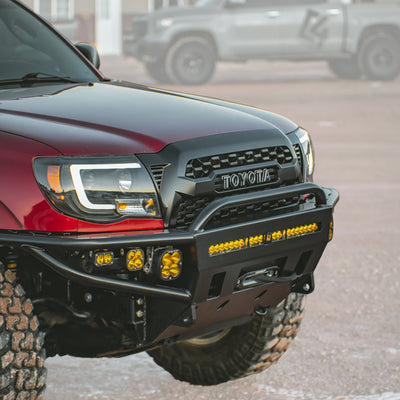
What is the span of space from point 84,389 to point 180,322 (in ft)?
3.77

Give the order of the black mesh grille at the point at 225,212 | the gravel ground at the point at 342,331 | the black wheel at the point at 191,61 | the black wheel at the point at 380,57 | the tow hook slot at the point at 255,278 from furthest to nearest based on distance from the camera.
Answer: the black wheel at the point at 380,57 → the black wheel at the point at 191,61 → the gravel ground at the point at 342,331 → the tow hook slot at the point at 255,278 → the black mesh grille at the point at 225,212

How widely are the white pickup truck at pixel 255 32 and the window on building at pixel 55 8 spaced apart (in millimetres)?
14282

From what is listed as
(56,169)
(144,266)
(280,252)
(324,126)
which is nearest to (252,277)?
(280,252)

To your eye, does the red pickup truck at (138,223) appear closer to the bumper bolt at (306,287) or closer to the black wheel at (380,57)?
the bumper bolt at (306,287)

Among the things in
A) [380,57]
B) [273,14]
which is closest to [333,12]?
[273,14]

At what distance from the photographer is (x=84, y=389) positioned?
14.2 feet

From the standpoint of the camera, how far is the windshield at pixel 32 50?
4.37 meters

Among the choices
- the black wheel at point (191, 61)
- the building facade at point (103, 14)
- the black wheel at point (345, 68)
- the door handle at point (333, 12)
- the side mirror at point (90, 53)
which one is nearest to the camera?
the side mirror at point (90, 53)

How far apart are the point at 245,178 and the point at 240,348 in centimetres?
108

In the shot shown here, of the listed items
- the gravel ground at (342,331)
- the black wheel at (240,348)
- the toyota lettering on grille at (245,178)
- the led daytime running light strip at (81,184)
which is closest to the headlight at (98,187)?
the led daytime running light strip at (81,184)

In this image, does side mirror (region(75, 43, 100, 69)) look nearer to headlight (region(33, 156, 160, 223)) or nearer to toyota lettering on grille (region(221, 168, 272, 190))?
toyota lettering on grille (region(221, 168, 272, 190))

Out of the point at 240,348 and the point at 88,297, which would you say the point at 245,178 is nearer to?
the point at 88,297

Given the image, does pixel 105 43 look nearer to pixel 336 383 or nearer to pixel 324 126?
pixel 324 126

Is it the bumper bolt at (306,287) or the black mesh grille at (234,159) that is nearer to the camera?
the black mesh grille at (234,159)
